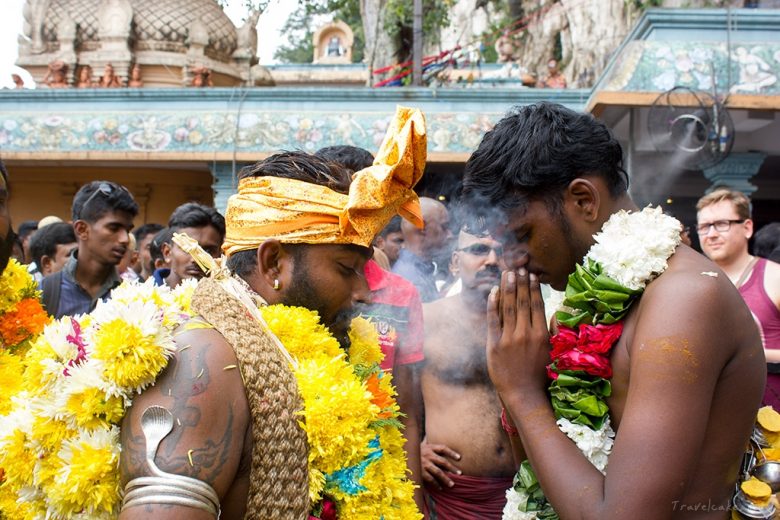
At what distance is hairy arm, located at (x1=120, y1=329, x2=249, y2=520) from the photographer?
1.76 meters

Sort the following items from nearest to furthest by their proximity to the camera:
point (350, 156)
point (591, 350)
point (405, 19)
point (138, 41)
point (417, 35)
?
point (591, 350) → point (350, 156) → point (417, 35) → point (405, 19) → point (138, 41)

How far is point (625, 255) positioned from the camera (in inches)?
84.7

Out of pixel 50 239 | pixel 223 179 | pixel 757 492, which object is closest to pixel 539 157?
pixel 757 492

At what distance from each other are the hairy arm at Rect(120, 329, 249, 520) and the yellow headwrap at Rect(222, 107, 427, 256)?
1.61ft

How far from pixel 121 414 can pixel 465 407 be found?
95.3 inches

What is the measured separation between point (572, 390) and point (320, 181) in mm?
997

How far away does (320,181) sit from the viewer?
2375 mm

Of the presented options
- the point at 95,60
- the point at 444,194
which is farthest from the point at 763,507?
the point at 95,60

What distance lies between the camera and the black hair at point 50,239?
727 centimetres

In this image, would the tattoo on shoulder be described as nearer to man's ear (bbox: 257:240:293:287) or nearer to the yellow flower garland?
the yellow flower garland

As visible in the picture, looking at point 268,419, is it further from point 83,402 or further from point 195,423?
point 83,402

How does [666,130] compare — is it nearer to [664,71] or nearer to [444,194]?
[664,71]

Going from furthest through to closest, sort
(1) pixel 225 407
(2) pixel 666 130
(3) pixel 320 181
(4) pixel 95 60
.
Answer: (4) pixel 95 60, (2) pixel 666 130, (3) pixel 320 181, (1) pixel 225 407

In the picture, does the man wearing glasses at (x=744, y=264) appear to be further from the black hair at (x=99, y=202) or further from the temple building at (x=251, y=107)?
the black hair at (x=99, y=202)
